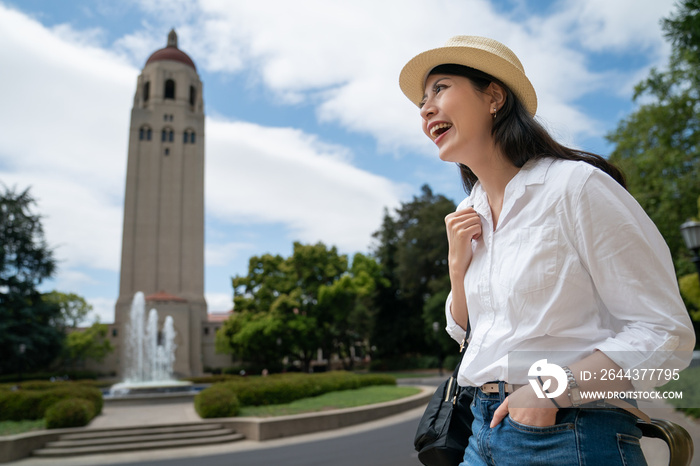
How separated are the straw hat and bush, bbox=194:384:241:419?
13215 millimetres

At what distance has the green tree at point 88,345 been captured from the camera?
42.2 meters

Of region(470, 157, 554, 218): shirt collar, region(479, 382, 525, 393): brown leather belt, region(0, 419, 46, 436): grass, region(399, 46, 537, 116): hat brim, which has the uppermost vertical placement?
region(399, 46, 537, 116): hat brim

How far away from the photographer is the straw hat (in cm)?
155

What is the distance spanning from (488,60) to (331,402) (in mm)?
15078

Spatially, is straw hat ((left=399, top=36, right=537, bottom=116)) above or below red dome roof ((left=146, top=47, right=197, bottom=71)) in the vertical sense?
below

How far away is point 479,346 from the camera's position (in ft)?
4.55

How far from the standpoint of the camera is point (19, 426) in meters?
12.3

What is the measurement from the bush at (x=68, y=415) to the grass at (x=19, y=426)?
43 centimetres

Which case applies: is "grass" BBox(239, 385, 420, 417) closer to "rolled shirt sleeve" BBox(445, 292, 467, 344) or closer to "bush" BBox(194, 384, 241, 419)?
"bush" BBox(194, 384, 241, 419)

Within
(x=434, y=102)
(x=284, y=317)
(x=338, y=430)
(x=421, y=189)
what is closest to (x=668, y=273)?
(x=434, y=102)

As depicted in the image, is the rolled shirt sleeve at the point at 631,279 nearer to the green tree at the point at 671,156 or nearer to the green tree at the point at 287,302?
the green tree at the point at 671,156

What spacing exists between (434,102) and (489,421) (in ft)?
3.42

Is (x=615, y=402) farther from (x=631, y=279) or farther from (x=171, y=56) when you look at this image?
(x=171, y=56)

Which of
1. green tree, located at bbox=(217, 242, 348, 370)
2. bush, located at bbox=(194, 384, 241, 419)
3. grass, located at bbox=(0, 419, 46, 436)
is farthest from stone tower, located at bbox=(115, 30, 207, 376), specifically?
bush, located at bbox=(194, 384, 241, 419)
